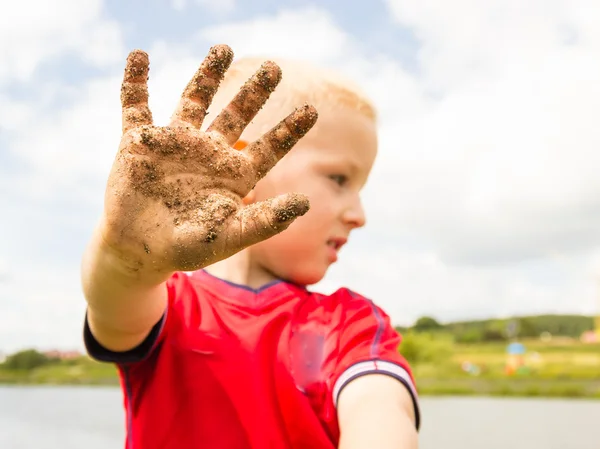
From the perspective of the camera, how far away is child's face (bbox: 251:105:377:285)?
1939 mm

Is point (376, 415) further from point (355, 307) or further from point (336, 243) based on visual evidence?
point (336, 243)

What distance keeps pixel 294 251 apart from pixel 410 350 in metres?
19.9

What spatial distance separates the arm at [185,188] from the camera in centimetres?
127

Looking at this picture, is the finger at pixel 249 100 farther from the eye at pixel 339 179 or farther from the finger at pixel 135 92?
the eye at pixel 339 179

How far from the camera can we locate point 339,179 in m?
1.99

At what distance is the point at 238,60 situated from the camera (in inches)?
87.8

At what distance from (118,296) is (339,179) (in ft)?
2.44

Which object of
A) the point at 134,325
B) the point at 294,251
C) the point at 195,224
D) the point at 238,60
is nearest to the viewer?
the point at 195,224

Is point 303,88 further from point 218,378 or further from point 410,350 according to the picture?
point 410,350

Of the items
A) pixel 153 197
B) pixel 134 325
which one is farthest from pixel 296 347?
pixel 153 197

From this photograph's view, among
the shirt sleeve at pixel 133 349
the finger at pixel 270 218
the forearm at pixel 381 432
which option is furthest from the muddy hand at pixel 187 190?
the forearm at pixel 381 432

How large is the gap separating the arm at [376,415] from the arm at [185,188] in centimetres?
52

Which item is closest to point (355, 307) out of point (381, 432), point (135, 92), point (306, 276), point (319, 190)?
point (306, 276)

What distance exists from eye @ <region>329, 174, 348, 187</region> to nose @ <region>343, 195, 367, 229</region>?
0.18ft
